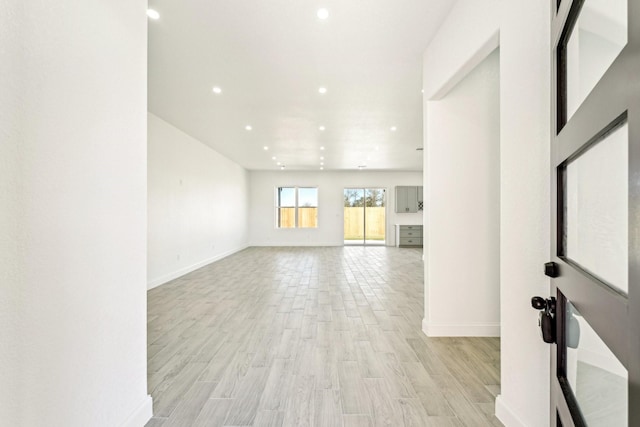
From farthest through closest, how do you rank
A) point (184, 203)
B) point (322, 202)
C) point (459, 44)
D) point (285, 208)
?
point (285, 208)
point (322, 202)
point (184, 203)
point (459, 44)

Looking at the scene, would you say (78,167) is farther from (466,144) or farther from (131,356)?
(466,144)

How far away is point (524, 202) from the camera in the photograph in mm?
1503

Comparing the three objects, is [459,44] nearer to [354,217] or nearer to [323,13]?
[323,13]

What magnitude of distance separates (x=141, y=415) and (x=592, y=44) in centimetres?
248

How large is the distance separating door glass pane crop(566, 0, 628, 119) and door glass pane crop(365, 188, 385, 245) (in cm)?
1052

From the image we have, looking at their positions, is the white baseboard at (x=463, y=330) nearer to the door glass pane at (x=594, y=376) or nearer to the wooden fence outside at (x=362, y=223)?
the door glass pane at (x=594, y=376)

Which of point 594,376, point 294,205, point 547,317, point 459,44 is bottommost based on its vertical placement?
point 594,376

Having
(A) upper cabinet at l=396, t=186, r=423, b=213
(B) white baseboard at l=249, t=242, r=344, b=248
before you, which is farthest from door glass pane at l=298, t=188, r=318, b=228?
(A) upper cabinet at l=396, t=186, r=423, b=213

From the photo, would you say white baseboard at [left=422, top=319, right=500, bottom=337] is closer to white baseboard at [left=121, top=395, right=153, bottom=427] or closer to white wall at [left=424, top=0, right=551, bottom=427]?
white wall at [left=424, top=0, right=551, bottom=427]

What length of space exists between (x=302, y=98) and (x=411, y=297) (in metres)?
3.26

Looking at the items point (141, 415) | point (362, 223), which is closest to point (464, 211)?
point (141, 415)

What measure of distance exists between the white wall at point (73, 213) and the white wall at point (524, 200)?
2.02 m

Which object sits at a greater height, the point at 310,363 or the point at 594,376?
the point at 594,376

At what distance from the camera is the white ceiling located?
2.38 meters
